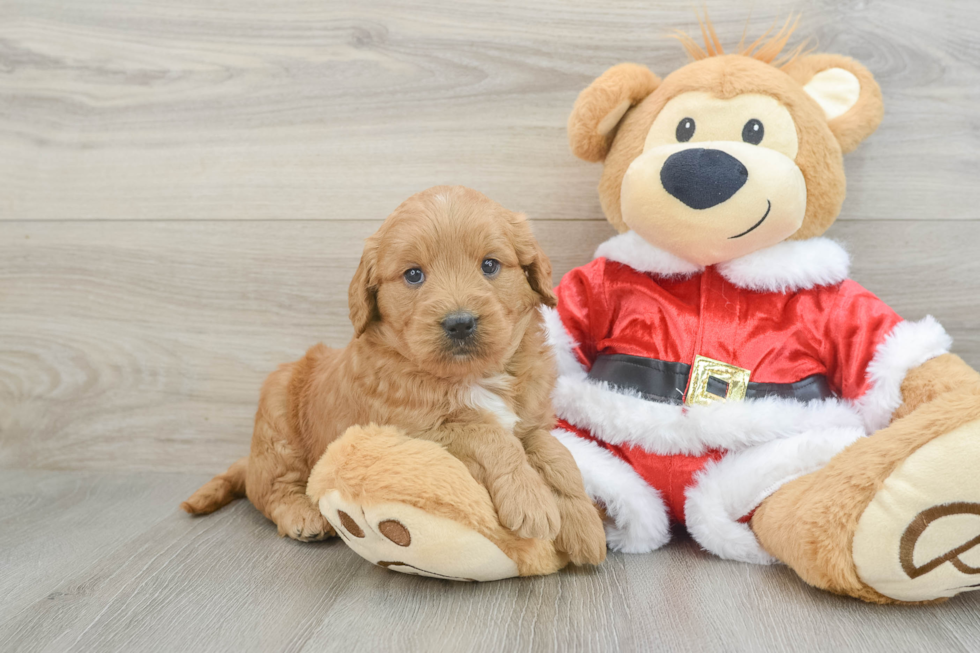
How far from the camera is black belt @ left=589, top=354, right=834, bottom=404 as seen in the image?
4.18 ft

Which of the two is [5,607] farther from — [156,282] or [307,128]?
[307,128]

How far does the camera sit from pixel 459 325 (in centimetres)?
103

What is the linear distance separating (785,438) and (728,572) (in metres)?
0.26

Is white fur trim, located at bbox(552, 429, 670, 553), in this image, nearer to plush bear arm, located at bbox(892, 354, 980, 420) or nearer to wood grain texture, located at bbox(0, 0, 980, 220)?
plush bear arm, located at bbox(892, 354, 980, 420)

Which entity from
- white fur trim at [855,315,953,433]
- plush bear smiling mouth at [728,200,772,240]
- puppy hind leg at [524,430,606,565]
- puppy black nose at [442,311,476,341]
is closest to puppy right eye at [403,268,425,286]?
puppy black nose at [442,311,476,341]

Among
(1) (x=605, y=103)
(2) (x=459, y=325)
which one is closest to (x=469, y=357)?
(2) (x=459, y=325)

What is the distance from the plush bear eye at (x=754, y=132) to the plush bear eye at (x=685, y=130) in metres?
0.09

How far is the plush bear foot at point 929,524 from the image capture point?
94 centimetres

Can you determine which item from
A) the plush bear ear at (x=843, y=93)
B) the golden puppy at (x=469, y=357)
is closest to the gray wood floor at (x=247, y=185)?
the plush bear ear at (x=843, y=93)

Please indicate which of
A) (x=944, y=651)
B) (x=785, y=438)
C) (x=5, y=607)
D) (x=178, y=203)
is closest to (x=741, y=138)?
(x=785, y=438)

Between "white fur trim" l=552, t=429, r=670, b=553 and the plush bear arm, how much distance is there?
453mm

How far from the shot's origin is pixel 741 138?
1265mm

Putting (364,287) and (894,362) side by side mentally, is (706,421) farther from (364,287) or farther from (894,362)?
(364,287)

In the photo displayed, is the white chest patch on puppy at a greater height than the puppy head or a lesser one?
lesser
